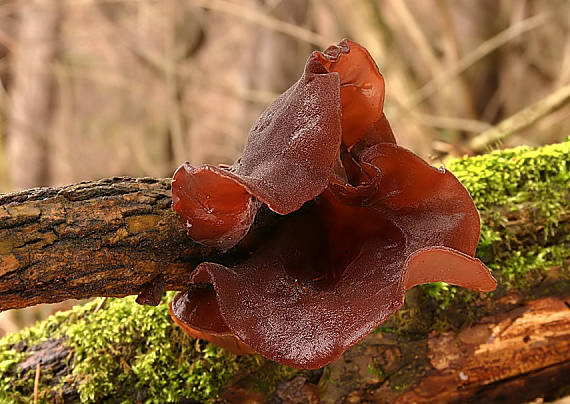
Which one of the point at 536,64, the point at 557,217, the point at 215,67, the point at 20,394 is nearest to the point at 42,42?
the point at 215,67

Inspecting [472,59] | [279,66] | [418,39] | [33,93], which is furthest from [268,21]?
[33,93]

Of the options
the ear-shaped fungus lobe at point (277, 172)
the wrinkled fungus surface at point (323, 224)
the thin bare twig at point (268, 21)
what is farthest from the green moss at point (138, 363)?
the thin bare twig at point (268, 21)

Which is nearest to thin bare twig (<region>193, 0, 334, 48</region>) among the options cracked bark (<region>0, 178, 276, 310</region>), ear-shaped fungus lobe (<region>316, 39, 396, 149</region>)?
ear-shaped fungus lobe (<region>316, 39, 396, 149</region>)

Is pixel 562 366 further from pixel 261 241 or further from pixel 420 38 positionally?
pixel 420 38

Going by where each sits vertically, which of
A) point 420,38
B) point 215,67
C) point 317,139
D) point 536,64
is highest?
point 317,139

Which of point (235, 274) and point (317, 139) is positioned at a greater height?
point (317, 139)

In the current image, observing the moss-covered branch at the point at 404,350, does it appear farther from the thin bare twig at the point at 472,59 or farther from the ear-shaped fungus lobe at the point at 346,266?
the thin bare twig at the point at 472,59

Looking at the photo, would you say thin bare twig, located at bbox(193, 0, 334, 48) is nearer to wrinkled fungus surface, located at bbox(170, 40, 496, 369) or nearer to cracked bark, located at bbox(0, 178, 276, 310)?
wrinkled fungus surface, located at bbox(170, 40, 496, 369)
